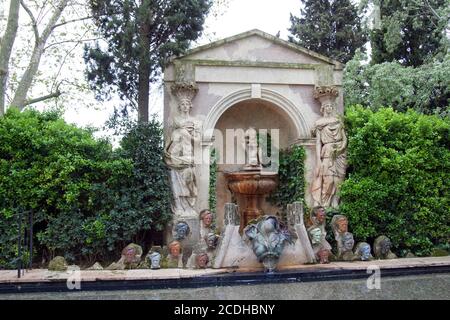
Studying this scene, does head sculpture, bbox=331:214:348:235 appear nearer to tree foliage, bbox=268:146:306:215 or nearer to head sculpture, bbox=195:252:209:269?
tree foliage, bbox=268:146:306:215

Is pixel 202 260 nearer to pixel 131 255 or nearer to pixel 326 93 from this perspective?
pixel 131 255

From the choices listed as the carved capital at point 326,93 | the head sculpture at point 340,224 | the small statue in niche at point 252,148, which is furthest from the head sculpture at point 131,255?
the carved capital at point 326,93

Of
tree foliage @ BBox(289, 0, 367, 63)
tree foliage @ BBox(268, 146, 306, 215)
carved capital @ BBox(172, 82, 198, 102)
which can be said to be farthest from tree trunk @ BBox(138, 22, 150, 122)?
tree foliage @ BBox(289, 0, 367, 63)

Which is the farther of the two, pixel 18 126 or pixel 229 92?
pixel 229 92

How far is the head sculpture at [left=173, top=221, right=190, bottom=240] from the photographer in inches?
333

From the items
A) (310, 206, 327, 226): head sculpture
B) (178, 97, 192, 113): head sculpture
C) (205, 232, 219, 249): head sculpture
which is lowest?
(205, 232, 219, 249): head sculpture

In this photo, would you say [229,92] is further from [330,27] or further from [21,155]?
[330,27]

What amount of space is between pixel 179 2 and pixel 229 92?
7.58 feet

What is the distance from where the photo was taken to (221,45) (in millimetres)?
10062

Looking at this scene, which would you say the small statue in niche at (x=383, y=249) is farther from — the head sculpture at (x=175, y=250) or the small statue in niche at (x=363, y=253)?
the head sculpture at (x=175, y=250)

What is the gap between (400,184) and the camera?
9.22m

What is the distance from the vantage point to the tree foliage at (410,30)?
12750mm

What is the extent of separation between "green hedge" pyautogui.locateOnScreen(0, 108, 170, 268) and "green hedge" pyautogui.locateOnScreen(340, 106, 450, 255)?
411 centimetres
